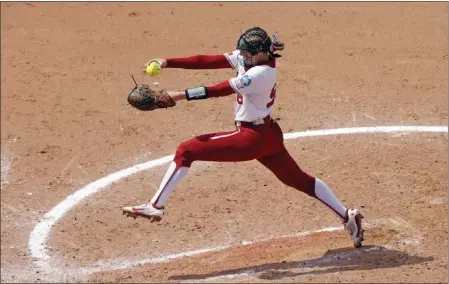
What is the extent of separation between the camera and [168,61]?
8469mm

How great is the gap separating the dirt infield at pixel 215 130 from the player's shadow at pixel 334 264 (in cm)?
2

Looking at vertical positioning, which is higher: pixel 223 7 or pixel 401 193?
pixel 223 7

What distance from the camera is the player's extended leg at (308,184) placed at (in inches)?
Result: 327

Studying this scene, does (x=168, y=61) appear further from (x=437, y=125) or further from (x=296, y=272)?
(x=437, y=125)

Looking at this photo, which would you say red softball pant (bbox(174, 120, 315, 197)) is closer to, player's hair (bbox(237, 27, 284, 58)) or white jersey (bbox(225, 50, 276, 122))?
white jersey (bbox(225, 50, 276, 122))

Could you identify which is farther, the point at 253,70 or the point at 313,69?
the point at 313,69

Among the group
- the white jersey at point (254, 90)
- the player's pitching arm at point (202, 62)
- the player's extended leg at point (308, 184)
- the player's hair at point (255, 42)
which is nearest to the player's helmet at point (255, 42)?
the player's hair at point (255, 42)

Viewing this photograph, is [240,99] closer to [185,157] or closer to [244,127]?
[244,127]

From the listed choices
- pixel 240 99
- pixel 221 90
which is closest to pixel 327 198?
pixel 240 99

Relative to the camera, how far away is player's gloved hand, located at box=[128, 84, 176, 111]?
788 cm

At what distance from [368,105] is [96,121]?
361 centimetres

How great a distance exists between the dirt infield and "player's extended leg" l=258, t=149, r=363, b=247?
0.26 metres

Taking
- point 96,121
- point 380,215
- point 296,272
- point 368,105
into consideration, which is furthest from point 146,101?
point 368,105

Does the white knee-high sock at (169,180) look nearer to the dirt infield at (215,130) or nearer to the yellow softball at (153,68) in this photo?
the dirt infield at (215,130)
